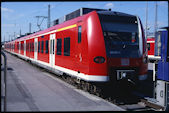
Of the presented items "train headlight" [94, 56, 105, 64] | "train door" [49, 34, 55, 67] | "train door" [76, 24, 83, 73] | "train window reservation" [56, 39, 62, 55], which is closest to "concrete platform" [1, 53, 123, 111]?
"train door" [76, 24, 83, 73]

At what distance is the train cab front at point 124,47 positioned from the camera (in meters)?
7.57

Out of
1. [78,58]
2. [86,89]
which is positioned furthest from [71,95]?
[78,58]

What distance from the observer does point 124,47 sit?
7.83 meters

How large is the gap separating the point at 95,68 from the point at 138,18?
267 centimetres

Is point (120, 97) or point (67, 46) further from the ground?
point (67, 46)

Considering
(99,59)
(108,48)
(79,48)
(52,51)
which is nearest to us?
(99,59)

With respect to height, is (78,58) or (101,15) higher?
(101,15)

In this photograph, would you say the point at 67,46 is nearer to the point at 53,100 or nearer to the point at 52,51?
the point at 52,51

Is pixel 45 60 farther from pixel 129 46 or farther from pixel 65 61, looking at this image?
pixel 129 46

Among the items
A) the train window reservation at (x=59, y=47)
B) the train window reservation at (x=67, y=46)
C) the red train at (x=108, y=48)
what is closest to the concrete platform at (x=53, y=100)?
the red train at (x=108, y=48)

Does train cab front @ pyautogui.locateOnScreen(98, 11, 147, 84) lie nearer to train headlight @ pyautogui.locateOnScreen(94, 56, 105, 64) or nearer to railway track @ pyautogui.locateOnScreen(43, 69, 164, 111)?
train headlight @ pyautogui.locateOnScreen(94, 56, 105, 64)

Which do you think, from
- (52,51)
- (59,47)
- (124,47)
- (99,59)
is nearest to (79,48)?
(99,59)

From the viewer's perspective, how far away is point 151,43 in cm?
2617

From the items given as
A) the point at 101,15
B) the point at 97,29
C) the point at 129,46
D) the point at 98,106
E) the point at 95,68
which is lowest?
the point at 98,106
